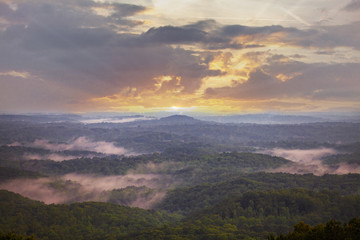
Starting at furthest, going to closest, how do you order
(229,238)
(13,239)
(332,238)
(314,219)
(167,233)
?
(314,219), (167,233), (229,238), (13,239), (332,238)

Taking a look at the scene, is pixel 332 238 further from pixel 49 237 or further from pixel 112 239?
pixel 49 237

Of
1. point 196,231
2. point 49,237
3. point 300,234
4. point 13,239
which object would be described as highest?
point 300,234

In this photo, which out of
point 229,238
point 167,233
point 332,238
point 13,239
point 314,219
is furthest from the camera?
point 314,219

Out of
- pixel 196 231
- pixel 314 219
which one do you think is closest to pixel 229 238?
pixel 196 231

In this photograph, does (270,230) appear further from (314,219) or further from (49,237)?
(49,237)

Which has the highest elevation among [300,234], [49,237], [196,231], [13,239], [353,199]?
[300,234]

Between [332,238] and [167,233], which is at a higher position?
[332,238]

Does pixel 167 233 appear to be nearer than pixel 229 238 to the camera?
No

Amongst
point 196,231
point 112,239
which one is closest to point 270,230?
point 196,231

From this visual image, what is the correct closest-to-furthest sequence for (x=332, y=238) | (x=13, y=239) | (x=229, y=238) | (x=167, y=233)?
(x=332, y=238) < (x=13, y=239) < (x=229, y=238) < (x=167, y=233)
